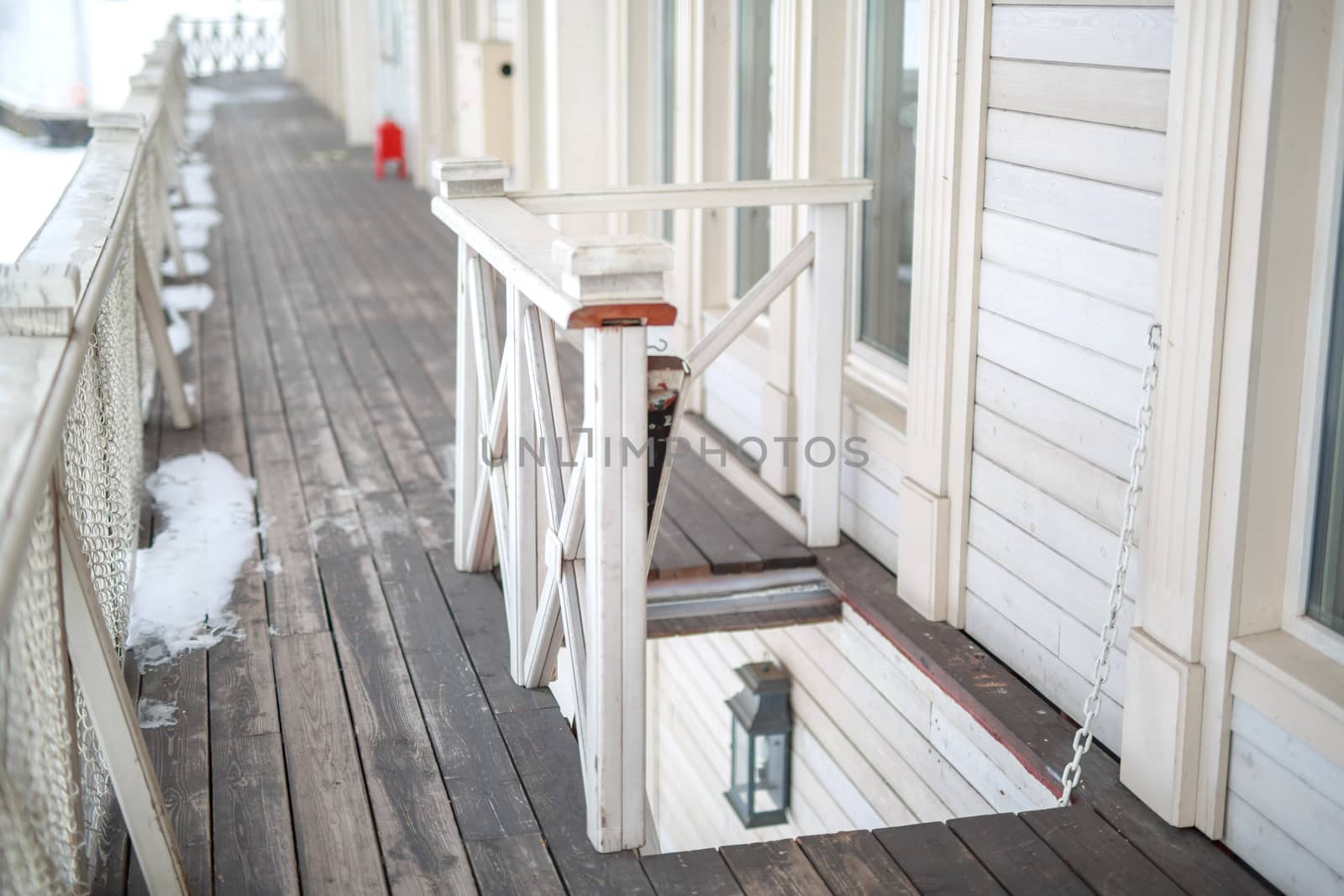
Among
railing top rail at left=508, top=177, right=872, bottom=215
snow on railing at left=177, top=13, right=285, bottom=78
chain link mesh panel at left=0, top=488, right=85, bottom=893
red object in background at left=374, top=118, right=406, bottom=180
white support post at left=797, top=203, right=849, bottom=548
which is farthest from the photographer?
snow on railing at left=177, top=13, right=285, bottom=78

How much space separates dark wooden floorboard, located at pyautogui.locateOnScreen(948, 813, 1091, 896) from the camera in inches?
87.7

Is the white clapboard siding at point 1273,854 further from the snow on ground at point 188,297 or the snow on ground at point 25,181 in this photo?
the snow on ground at point 25,181

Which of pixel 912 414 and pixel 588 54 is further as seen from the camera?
pixel 588 54

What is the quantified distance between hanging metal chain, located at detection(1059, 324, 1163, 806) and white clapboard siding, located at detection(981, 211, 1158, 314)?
Answer: 0.09 meters

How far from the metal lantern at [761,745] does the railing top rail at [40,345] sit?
6.92 ft

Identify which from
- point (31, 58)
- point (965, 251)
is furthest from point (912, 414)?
point (31, 58)

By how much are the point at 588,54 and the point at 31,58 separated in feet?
95.3

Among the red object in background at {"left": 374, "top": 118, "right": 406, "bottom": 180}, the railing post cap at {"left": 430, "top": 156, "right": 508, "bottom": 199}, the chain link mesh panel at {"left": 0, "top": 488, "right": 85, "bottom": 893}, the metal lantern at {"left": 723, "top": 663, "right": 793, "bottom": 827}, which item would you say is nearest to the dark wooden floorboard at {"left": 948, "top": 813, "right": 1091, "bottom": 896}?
the chain link mesh panel at {"left": 0, "top": 488, "right": 85, "bottom": 893}

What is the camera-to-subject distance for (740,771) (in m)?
4.57

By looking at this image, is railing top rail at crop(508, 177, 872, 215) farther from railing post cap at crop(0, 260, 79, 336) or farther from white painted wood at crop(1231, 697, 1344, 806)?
white painted wood at crop(1231, 697, 1344, 806)

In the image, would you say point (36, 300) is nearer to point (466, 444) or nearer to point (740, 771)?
point (466, 444)

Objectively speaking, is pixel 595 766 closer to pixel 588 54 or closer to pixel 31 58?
pixel 588 54

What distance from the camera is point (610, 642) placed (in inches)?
87.2

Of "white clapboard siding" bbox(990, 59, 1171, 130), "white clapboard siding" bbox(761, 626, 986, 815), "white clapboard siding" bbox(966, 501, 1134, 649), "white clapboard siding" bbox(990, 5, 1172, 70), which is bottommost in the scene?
"white clapboard siding" bbox(761, 626, 986, 815)
